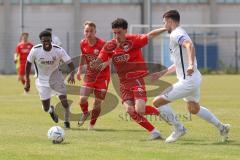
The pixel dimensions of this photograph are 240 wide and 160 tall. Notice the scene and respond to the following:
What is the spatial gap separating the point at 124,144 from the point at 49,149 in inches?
53.8

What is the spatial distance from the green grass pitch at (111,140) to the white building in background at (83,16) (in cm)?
3094

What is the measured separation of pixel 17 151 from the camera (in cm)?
1152

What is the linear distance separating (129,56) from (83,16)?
130ft

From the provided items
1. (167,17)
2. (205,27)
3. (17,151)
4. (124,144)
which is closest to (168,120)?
(124,144)

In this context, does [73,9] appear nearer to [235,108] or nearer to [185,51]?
[235,108]

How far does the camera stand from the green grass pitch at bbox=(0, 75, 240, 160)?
10984mm

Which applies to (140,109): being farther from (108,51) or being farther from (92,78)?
(92,78)

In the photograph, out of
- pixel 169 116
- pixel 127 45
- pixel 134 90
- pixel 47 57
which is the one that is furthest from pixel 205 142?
pixel 47 57

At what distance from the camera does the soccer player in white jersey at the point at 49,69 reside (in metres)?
15.8

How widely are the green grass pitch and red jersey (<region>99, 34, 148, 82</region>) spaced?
1.17 meters

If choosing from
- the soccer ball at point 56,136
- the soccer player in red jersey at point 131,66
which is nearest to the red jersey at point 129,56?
the soccer player in red jersey at point 131,66

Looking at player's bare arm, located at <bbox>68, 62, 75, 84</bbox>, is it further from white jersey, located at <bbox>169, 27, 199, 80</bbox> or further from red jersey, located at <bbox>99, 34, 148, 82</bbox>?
white jersey, located at <bbox>169, 27, 199, 80</bbox>

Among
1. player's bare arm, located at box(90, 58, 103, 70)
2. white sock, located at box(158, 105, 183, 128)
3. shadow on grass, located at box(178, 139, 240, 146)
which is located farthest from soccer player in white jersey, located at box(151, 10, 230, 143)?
player's bare arm, located at box(90, 58, 103, 70)

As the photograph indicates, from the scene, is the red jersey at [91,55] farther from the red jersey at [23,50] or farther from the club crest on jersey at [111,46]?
the red jersey at [23,50]
